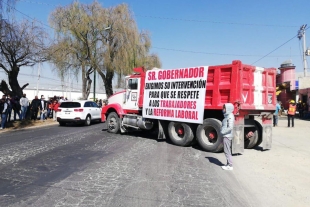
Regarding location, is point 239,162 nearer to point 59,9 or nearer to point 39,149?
point 39,149

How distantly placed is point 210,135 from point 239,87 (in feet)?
6.09

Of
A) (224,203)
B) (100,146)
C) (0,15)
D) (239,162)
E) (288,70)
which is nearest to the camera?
(224,203)

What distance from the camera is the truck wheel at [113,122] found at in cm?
1326

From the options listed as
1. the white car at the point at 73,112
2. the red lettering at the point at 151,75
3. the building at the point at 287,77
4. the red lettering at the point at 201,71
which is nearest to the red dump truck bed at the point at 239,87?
the red lettering at the point at 201,71

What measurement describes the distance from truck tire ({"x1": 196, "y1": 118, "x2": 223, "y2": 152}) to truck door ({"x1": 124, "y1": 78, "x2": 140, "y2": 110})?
379 cm

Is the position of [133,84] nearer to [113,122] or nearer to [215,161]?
[113,122]

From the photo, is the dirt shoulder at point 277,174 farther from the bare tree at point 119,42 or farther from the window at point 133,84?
the bare tree at point 119,42

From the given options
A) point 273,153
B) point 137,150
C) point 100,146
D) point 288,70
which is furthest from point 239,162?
point 288,70

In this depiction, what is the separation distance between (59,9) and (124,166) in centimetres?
2279

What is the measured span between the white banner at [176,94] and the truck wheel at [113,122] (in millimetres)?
2243

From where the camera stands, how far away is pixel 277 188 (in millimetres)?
5465

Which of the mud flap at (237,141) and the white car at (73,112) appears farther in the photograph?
the white car at (73,112)

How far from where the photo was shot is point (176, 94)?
33.7ft

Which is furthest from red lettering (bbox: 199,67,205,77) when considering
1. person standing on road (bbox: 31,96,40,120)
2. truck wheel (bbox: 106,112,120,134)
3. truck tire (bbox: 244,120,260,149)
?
person standing on road (bbox: 31,96,40,120)
